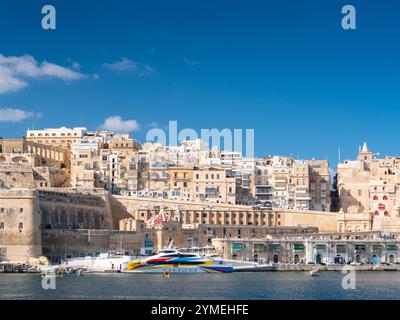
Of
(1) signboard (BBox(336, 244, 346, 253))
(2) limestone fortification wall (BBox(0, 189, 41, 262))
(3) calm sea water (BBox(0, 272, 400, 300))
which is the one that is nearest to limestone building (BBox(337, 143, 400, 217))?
(1) signboard (BBox(336, 244, 346, 253))

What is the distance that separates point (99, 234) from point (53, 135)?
103 feet

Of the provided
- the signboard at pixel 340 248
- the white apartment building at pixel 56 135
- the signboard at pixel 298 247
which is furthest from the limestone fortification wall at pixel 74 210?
the white apartment building at pixel 56 135

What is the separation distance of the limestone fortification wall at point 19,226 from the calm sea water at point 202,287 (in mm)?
4572

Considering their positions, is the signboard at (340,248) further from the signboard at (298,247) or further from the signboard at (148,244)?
the signboard at (148,244)

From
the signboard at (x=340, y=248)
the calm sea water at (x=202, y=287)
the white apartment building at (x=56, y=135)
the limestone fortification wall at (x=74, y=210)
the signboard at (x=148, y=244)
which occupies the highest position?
the white apartment building at (x=56, y=135)

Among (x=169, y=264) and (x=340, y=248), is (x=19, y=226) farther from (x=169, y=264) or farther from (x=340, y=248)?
(x=340, y=248)

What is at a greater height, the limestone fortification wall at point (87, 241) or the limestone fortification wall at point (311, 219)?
the limestone fortification wall at point (311, 219)

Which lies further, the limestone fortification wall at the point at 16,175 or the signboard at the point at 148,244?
the limestone fortification wall at the point at 16,175

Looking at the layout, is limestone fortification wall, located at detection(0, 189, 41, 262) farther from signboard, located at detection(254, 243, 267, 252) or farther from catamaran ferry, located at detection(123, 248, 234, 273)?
signboard, located at detection(254, 243, 267, 252)

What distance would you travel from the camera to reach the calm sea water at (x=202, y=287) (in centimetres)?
3772

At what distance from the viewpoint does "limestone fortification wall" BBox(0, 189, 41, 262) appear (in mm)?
54344

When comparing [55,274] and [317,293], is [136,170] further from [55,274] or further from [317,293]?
[317,293]

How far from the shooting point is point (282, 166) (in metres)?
81.6

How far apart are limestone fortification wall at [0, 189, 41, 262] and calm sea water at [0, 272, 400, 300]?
4572 millimetres
